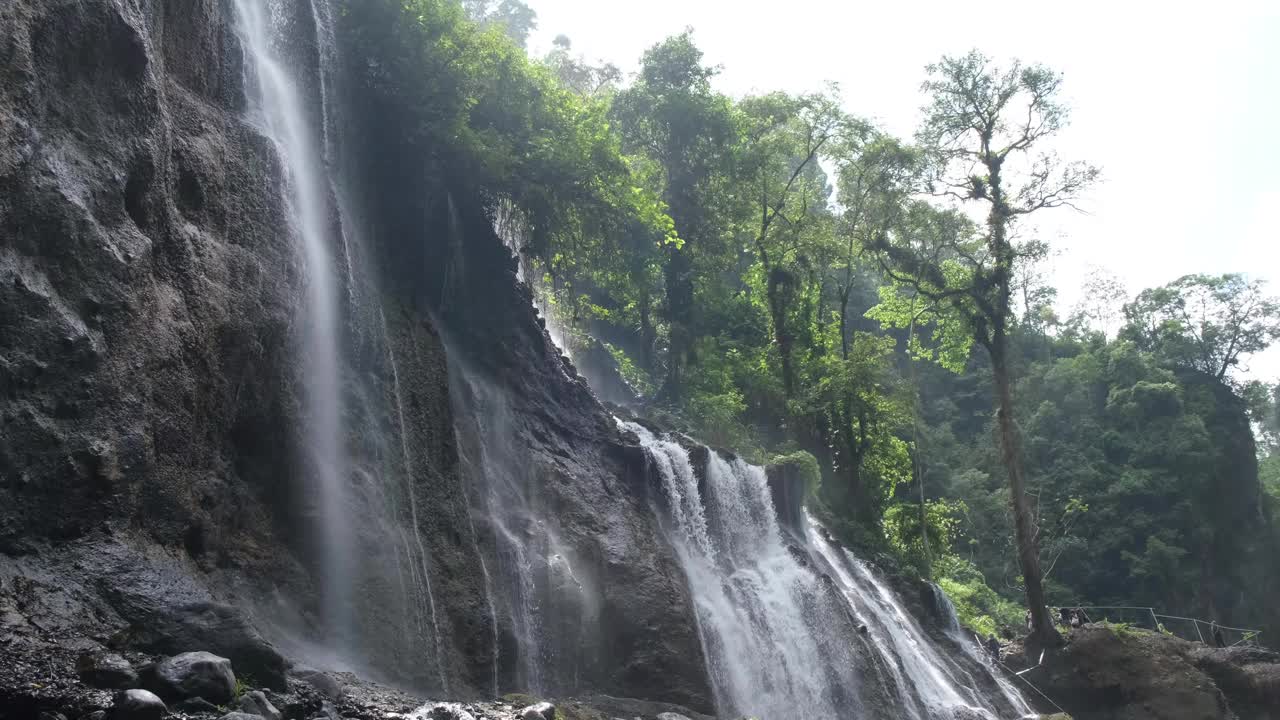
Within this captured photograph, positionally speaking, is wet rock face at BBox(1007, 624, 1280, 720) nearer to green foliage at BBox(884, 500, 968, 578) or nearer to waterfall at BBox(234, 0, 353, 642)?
green foliage at BBox(884, 500, 968, 578)

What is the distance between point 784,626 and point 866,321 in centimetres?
3286

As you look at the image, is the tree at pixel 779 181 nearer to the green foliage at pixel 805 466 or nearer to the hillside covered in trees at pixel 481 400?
the hillside covered in trees at pixel 481 400

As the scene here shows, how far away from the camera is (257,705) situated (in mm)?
7805

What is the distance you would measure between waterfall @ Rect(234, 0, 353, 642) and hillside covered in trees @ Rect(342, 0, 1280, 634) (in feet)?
9.97

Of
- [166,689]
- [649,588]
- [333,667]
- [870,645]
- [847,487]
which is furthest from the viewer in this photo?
[847,487]

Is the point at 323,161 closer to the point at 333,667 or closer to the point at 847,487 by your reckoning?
the point at 333,667

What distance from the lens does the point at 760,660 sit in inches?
678

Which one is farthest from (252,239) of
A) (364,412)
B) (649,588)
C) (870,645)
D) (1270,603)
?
(1270,603)

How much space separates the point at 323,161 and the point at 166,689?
9.28 metres

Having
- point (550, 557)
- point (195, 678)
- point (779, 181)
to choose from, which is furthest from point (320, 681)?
point (779, 181)

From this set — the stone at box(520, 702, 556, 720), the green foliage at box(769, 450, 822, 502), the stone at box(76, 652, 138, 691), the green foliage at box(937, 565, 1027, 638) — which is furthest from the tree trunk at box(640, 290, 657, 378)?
the stone at box(76, 652, 138, 691)

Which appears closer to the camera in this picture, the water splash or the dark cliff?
the dark cliff

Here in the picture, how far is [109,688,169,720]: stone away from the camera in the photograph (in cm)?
695

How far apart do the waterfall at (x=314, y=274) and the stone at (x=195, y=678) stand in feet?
10.9
